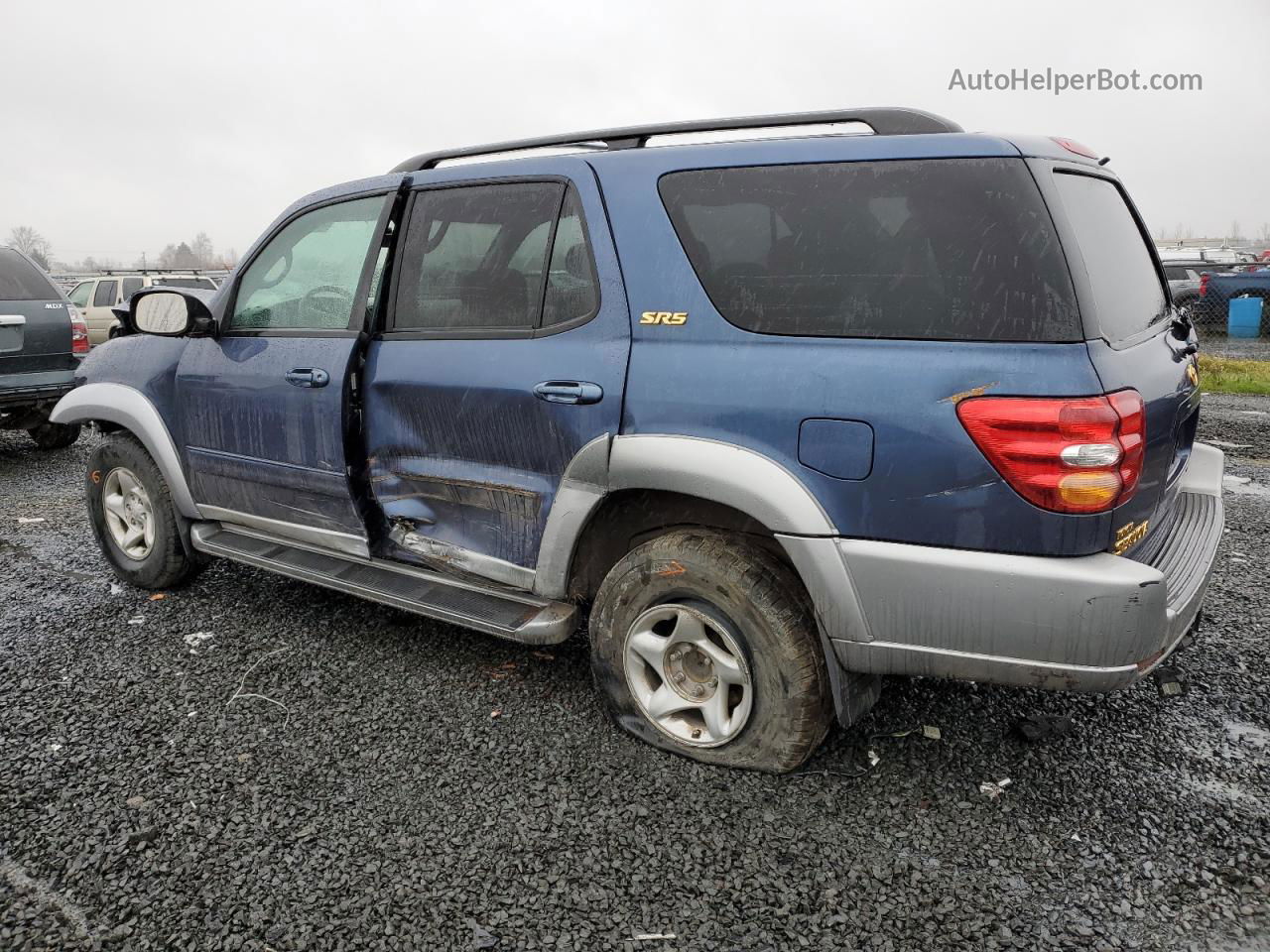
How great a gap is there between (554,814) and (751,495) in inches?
42.4

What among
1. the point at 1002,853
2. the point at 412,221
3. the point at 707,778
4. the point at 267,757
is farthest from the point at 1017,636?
the point at 412,221

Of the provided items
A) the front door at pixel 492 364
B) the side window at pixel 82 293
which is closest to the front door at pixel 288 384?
the front door at pixel 492 364

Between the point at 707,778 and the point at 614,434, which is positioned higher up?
the point at 614,434

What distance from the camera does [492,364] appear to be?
3088 mm

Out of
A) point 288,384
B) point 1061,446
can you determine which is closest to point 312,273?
point 288,384

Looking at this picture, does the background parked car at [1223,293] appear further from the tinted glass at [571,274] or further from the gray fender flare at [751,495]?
the gray fender flare at [751,495]

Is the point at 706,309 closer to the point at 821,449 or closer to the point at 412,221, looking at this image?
the point at 821,449

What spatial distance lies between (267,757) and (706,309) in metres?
1.98

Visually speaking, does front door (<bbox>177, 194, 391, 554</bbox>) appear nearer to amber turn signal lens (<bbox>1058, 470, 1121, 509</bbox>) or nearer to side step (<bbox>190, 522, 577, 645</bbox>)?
side step (<bbox>190, 522, 577, 645</bbox>)

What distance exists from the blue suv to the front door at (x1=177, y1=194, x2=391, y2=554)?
18 mm

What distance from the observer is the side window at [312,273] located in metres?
3.61

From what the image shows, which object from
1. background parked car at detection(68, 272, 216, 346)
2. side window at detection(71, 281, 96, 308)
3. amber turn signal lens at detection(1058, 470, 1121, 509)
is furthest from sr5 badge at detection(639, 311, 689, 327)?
side window at detection(71, 281, 96, 308)

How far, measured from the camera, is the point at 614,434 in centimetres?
279

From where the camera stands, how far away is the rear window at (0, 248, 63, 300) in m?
7.64
